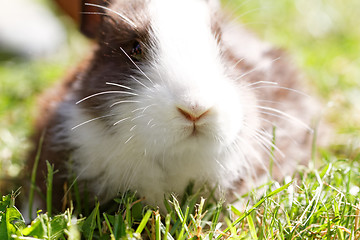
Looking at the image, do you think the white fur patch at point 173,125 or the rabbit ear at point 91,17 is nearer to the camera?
the white fur patch at point 173,125

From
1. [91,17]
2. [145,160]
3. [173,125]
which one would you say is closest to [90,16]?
[91,17]

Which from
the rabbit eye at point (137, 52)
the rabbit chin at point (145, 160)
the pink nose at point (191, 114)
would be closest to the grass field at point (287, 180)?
the rabbit chin at point (145, 160)

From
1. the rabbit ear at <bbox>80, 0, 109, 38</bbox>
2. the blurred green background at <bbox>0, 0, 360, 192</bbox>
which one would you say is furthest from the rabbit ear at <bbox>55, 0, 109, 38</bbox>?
Result: the blurred green background at <bbox>0, 0, 360, 192</bbox>

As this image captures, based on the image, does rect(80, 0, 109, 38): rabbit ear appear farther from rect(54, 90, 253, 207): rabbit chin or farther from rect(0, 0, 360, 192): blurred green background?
rect(0, 0, 360, 192): blurred green background

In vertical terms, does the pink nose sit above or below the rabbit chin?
above

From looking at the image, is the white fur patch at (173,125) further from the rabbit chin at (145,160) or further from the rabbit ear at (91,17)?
the rabbit ear at (91,17)

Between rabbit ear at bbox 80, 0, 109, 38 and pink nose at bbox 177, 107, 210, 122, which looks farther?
rabbit ear at bbox 80, 0, 109, 38

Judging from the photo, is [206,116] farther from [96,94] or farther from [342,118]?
[342,118]
